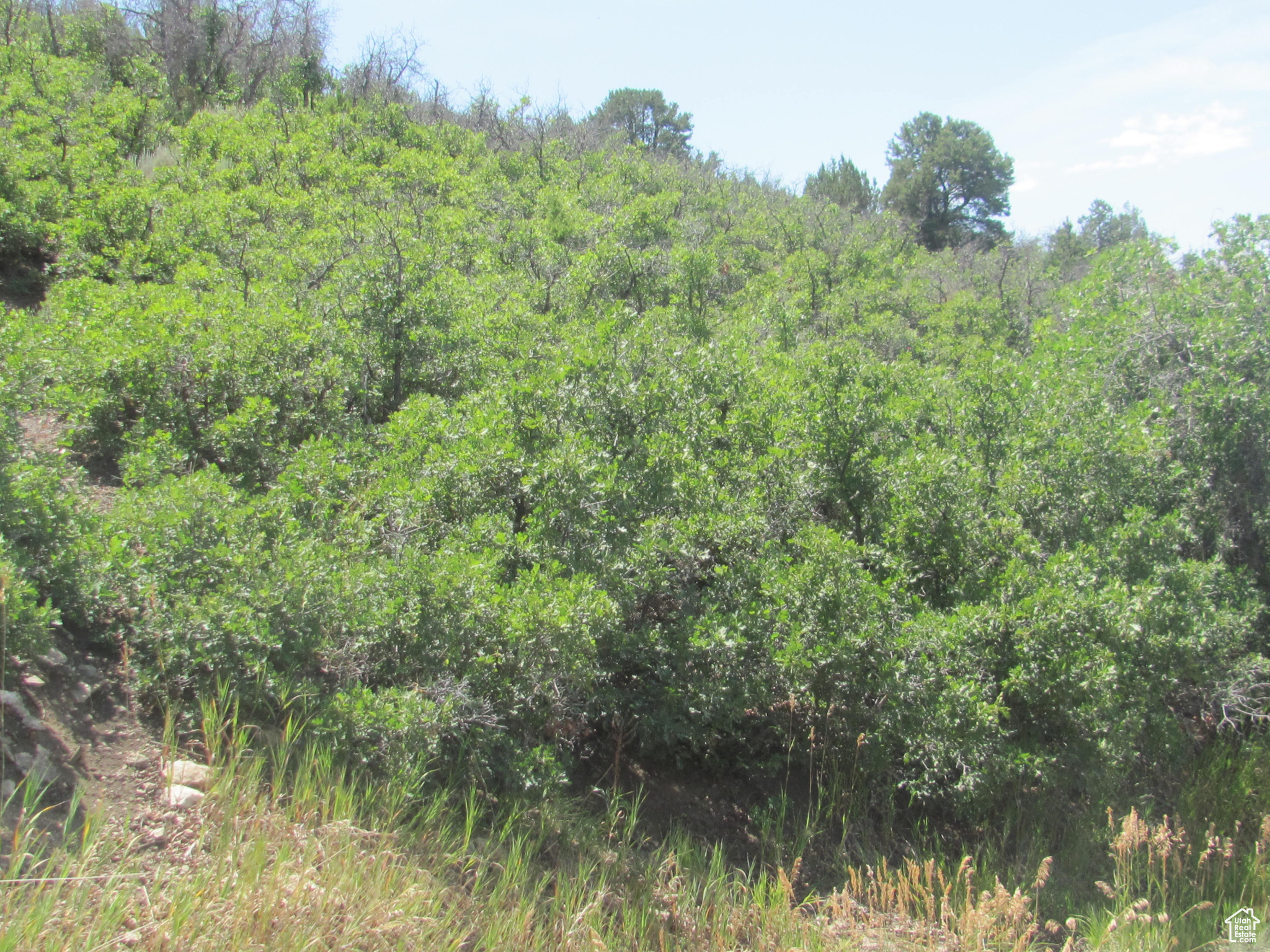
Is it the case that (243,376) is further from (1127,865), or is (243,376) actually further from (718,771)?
(1127,865)

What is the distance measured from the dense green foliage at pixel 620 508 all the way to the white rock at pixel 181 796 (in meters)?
0.54

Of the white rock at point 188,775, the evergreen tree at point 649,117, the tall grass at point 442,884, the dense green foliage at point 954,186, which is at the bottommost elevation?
the tall grass at point 442,884

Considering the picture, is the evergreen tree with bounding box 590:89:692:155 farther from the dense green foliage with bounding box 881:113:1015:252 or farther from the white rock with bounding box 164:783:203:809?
the white rock with bounding box 164:783:203:809

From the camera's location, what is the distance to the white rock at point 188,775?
11.2ft

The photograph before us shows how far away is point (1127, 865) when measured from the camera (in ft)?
16.5

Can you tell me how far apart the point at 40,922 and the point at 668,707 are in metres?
3.57

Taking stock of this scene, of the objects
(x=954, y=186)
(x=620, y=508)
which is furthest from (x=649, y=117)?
(x=620, y=508)

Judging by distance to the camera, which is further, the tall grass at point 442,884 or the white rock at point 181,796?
the white rock at point 181,796

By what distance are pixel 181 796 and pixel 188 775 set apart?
0.51ft

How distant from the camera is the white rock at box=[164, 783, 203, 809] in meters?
3.28

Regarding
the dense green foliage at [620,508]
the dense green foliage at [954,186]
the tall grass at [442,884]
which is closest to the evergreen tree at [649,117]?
the dense green foliage at [954,186]

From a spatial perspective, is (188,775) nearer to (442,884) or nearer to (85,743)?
(85,743)

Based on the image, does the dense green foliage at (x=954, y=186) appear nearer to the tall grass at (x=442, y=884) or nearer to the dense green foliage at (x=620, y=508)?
the dense green foliage at (x=620, y=508)

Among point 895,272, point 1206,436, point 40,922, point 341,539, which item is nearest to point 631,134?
point 895,272
